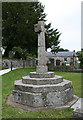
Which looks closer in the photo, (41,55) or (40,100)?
(40,100)

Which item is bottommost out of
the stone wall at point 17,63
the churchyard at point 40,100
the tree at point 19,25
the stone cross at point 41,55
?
the churchyard at point 40,100

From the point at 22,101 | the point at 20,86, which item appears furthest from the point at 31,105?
the point at 20,86

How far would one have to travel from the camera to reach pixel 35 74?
5.71 m

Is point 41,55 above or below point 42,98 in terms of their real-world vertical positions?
above

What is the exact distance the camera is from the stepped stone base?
4.75 meters

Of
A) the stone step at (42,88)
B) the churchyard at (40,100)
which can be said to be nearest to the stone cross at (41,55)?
the churchyard at (40,100)

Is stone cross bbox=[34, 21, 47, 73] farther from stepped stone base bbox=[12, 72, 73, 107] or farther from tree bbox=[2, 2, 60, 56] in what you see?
tree bbox=[2, 2, 60, 56]

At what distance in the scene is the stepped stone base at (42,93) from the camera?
4.75 meters

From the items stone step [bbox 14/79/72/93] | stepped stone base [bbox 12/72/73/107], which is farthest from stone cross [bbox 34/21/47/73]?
stone step [bbox 14/79/72/93]

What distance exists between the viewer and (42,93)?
15.7 feet

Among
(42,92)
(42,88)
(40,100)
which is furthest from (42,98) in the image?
(42,88)

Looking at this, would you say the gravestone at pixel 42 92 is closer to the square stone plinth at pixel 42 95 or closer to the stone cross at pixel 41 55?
the square stone plinth at pixel 42 95

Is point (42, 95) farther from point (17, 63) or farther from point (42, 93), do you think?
point (17, 63)

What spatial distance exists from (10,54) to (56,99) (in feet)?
71.5
